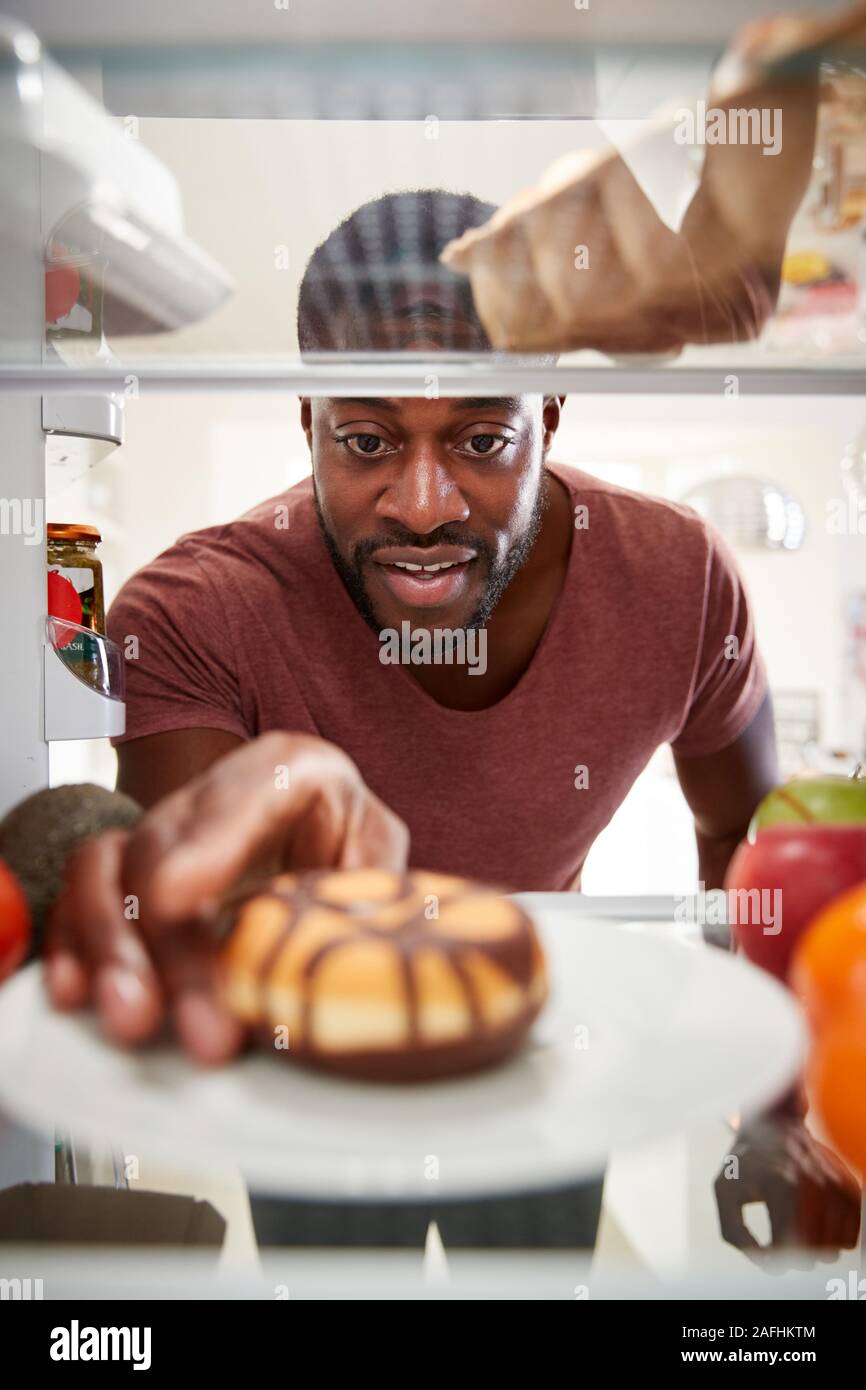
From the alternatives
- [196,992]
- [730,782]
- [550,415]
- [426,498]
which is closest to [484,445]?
[426,498]

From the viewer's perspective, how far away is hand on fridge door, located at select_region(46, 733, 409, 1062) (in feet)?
1.67

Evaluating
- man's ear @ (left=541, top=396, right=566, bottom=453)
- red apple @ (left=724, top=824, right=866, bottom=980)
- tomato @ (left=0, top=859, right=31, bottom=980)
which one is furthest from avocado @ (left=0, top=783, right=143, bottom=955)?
man's ear @ (left=541, top=396, right=566, bottom=453)

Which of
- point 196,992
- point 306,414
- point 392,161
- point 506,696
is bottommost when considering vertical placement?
point 196,992

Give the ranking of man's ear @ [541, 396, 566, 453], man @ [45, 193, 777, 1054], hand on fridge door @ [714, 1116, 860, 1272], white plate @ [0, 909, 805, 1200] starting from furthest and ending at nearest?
man's ear @ [541, 396, 566, 453] < man @ [45, 193, 777, 1054] < hand on fridge door @ [714, 1116, 860, 1272] < white plate @ [0, 909, 805, 1200]

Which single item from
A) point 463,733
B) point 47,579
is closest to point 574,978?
point 463,733

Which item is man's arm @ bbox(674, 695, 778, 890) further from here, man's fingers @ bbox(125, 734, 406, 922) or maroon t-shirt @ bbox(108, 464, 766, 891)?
man's fingers @ bbox(125, 734, 406, 922)

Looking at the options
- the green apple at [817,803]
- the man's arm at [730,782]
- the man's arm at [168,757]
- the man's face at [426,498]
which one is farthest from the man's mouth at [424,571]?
the man's arm at [730,782]

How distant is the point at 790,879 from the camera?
24.7 inches

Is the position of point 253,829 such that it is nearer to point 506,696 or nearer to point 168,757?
point 168,757

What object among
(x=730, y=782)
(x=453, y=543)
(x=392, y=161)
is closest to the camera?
(x=392, y=161)

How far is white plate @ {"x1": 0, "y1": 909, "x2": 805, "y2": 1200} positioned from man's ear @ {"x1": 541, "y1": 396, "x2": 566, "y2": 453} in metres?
0.59

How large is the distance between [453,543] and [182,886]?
0.35m

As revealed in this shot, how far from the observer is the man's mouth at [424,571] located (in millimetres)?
774
